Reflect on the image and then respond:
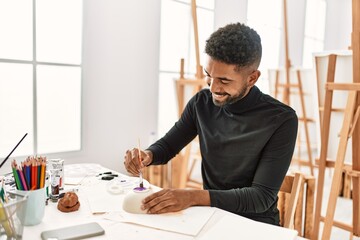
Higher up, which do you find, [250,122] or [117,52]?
[117,52]

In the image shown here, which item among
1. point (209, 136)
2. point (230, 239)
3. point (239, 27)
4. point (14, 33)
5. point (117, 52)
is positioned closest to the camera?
point (230, 239)

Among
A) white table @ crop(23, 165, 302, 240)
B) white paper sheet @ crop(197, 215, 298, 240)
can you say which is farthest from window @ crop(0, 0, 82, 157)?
white paper sheet @ crop(197, 215, 298, 240)

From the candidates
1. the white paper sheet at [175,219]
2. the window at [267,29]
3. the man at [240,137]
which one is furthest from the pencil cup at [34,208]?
the window at [267,29]

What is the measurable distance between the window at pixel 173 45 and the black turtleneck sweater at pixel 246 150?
1.83m

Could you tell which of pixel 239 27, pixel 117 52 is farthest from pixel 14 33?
pixel 239 27

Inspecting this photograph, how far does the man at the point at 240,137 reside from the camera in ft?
3.55

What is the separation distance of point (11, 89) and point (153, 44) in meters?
1.27

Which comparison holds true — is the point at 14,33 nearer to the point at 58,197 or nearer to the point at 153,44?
the point at 153,44

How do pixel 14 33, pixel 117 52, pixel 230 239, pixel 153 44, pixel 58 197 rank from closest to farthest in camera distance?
pixel 230 239 < pixel 58 197 < pixel 14 33 < pixel 117 52 < pixel 153 44

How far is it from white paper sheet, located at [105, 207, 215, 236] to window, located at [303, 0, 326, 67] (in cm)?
520

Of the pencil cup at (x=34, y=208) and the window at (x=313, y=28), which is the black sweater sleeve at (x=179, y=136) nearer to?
the pencil cup at (x=34, y=208)

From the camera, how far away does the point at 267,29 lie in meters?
4.61

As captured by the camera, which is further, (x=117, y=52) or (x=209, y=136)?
(x=117, y=52)

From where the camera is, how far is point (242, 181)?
1234mm
